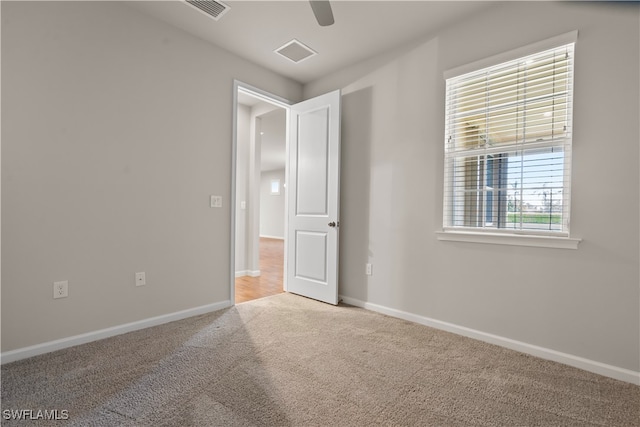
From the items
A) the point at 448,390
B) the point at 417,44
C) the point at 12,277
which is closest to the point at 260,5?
the point at 417,44

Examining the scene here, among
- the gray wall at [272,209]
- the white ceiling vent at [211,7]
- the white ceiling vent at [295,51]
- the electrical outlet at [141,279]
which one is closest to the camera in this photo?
the white ceiling vent at [211,7]

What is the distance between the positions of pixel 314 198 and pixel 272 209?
8.26m

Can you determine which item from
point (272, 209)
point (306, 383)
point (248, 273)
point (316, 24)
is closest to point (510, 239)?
point (306, 383)

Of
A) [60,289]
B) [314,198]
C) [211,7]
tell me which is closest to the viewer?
[60,289]

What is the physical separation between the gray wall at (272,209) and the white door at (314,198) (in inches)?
292

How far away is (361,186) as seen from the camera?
3.29 m

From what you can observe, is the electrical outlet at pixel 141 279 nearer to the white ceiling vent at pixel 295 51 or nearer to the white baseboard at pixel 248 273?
the white baseboard at pixel 248 273

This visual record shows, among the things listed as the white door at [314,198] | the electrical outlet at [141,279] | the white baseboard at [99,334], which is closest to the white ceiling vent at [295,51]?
the white door at [314,198]

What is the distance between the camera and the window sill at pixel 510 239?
210cm

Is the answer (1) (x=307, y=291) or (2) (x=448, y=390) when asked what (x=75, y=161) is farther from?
(2) (x=448, y=390)

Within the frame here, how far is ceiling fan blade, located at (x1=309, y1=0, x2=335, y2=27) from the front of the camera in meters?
1.54

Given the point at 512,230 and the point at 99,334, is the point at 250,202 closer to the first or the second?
the point at 99,334

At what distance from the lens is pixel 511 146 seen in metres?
2.37
